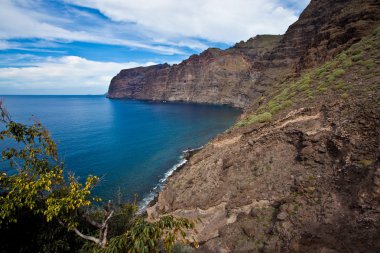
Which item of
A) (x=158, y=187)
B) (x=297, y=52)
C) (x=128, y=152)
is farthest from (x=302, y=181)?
(x=297, y=52)

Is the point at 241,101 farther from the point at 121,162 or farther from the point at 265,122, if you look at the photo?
the point at 265,122

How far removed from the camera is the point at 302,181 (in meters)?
15.2

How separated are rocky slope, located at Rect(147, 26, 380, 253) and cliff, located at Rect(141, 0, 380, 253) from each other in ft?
0.18

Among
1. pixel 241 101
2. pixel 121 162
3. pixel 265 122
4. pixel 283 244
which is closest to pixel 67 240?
pixel 283 244

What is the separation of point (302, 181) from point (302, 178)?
0.84 feet

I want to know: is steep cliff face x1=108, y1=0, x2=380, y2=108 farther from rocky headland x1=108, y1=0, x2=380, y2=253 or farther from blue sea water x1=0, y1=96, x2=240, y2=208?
blue sea water x1=0, y1=96, x2=240, y2=208

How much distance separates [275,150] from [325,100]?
7.12m

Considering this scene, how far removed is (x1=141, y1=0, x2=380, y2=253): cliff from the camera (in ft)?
38.0

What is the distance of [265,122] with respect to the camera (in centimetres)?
2550

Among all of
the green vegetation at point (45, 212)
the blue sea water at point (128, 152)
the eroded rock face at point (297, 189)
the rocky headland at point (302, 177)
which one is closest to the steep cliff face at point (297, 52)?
the rocky headland at point (302, 177)

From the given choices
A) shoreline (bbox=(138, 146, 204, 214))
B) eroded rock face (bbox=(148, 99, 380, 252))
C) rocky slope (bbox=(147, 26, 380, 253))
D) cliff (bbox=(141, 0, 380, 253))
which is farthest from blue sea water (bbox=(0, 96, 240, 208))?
eroded rock face (bbox=(148, 99, 380, 252))

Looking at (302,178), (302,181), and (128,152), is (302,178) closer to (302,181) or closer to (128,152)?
(302,181)

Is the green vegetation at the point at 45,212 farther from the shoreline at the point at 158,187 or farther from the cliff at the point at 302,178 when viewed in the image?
the shoreline at the point at 158,187

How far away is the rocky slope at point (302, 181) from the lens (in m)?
11.5
